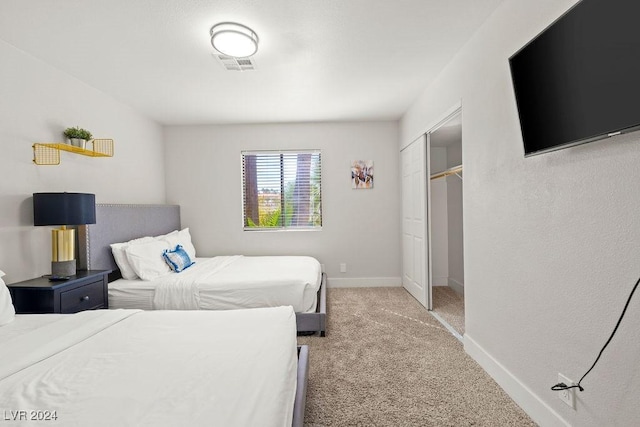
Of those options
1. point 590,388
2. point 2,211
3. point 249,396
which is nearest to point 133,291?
point 2,211

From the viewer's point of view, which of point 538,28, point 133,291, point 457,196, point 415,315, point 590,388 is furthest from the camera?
point 457,196

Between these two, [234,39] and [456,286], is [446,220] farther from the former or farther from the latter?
[234,39]

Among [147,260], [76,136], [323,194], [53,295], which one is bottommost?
[53,295]

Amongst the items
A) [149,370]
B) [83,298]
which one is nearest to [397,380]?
[149,370]

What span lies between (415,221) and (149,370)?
3370 millimetres

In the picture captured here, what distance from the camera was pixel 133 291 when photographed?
291 centimetres

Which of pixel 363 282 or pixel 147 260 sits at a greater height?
pixel 147 260

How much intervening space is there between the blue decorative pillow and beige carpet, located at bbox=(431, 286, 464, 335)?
2.96 meters

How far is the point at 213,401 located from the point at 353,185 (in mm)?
3938

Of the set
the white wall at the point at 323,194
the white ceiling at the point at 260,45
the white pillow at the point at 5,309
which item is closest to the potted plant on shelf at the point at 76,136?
the white ceiling at the point at 260,45

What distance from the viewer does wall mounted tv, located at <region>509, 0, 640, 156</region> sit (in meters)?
1.12

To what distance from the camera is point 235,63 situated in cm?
274

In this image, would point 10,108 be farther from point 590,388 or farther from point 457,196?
point 457,196

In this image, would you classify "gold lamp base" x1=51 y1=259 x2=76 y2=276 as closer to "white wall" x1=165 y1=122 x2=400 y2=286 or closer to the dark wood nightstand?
the dark wood nightstand
